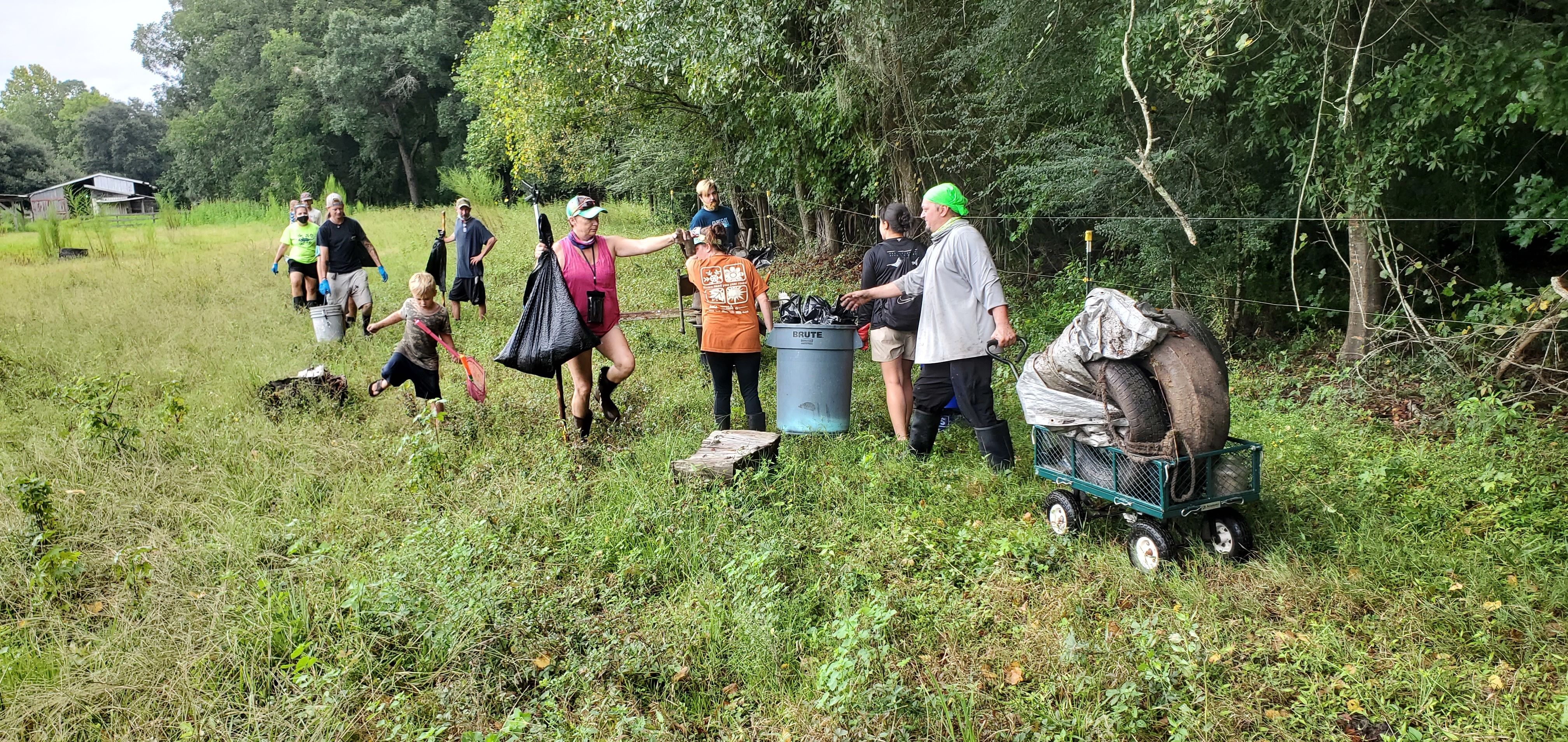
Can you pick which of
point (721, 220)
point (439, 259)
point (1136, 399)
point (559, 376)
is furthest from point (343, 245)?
point (1136, 399)

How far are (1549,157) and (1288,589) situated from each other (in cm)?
489

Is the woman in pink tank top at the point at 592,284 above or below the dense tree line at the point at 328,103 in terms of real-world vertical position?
below

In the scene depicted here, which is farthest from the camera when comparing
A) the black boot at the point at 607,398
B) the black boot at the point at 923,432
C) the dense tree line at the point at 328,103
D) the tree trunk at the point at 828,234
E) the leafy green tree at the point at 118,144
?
the leafy green tree at the point at 118,144

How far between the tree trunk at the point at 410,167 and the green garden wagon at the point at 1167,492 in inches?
1903

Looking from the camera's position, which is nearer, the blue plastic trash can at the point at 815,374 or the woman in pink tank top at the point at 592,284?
the woman in pink tank top at the point at 592,284

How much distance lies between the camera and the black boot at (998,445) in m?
5.20

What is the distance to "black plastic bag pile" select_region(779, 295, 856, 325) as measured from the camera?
6.25 meters

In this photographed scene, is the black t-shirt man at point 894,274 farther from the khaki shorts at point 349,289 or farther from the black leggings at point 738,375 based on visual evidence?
the khaki shorts at point 349,289

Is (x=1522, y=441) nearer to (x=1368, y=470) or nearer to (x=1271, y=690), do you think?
(x=1368, y=470)

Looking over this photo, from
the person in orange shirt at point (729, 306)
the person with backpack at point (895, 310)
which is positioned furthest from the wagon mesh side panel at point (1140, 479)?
the person in orange shirt at point (729, 306)

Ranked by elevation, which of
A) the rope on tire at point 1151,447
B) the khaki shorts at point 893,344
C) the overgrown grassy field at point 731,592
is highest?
the khaki shorts at point 893,344

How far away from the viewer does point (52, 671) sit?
3.68 m

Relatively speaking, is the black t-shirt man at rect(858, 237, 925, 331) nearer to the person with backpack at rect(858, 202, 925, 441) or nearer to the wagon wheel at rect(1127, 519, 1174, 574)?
the person with backpack at rect(858, 202, 925, 441)

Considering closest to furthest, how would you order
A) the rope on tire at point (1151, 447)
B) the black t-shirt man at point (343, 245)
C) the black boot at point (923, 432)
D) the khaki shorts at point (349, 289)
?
1. the rope on tire at point (1151, 447)
2. the black boot at point (923, 432)
3. the black t-shirt man at point (343, 245)
4. the khaki shorts at point (349, 289)
